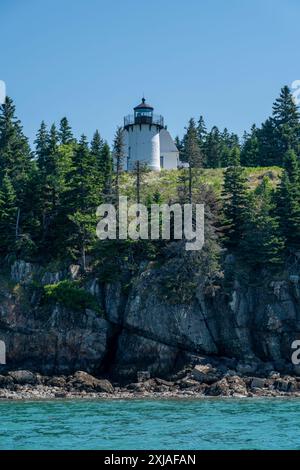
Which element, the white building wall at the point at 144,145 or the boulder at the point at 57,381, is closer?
the boulder at the point at 57,381

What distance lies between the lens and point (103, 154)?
71.9m

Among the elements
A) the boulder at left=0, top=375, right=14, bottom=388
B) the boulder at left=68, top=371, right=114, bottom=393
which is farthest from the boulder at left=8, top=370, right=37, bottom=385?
the boulder at left=68, top=371, right=114, bottom=393

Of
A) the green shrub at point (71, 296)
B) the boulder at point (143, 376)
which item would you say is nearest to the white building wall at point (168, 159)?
the green shrub at point (71, 296)

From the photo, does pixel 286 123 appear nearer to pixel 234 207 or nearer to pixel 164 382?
pixel 234 207

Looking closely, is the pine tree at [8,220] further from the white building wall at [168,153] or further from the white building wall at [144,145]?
the white building wall at [168,153]

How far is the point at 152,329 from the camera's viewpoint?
176 feet

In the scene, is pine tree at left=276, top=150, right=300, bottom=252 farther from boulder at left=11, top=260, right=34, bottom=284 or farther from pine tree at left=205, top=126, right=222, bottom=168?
pine tree at left=205, top=126, right=222, bottom=168

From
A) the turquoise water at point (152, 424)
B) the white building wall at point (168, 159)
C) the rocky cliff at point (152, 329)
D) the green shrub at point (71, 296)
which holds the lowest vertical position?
the turquoise water at point (152, 424)

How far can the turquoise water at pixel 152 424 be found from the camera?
93.5 ft

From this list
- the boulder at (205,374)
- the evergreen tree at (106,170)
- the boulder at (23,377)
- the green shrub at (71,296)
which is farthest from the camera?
the evergreen tree at (106,170)

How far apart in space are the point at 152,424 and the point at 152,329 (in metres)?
20.1

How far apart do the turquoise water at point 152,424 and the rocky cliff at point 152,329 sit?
8791 millimetres

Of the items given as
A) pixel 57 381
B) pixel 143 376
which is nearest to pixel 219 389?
pixel 143 376
